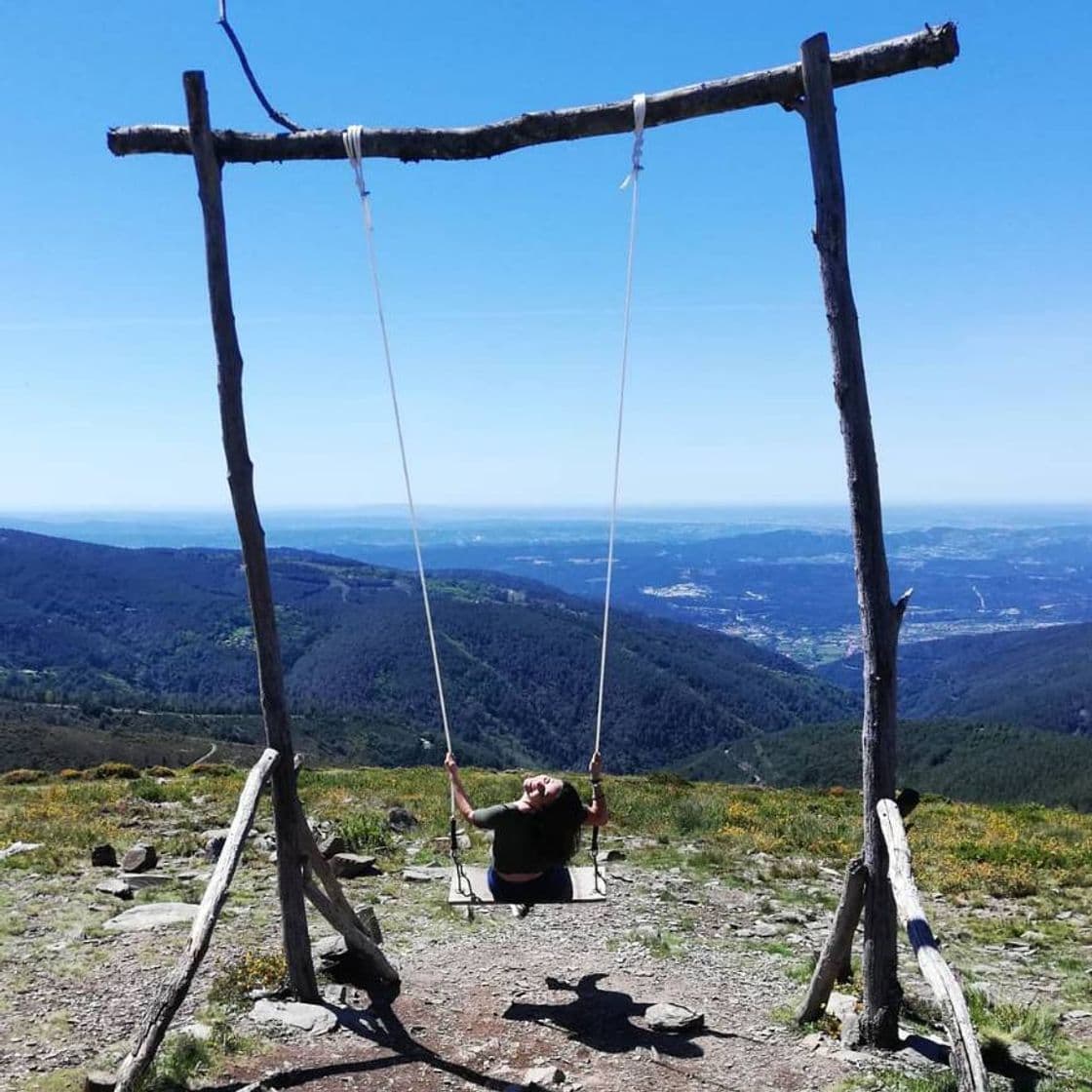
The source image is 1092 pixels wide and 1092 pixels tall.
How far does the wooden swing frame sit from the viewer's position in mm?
6316

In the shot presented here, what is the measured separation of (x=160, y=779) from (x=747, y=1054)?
17235 mm

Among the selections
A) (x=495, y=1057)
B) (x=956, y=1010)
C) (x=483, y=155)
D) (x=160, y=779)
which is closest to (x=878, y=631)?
(x=956, y=1010)

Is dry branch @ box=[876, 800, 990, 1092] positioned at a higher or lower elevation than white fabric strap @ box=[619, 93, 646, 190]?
lower

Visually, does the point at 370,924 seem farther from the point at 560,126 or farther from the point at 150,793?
the point at 150,793

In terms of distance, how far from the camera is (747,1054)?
21.5 ft

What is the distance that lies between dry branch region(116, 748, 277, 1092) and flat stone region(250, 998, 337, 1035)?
3.56 feet

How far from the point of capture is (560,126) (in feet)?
23.6

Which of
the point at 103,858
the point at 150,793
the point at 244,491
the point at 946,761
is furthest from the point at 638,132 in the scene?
the point at 946,761

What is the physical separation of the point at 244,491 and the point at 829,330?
15.0ft

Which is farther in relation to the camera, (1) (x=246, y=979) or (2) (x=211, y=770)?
(2) (x=211, y=770)

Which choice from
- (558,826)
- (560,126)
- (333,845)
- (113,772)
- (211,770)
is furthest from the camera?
(211,770)

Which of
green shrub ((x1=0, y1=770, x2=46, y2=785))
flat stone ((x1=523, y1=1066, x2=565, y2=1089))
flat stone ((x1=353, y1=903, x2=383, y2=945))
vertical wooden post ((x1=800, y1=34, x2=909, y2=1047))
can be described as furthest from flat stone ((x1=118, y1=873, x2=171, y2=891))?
green shrub ((x1=0, y1=770, x2=46, y2=785))

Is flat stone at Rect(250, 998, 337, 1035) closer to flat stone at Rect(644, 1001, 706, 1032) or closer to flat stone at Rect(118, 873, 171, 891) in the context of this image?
flat stone at Rect(644, 1001, 706, 1032)

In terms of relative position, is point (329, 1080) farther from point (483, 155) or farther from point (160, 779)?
point (160, 779)
